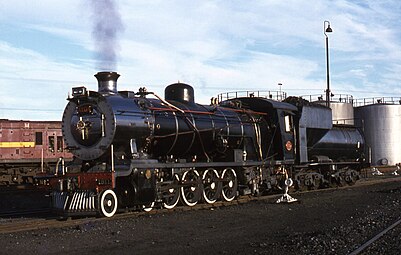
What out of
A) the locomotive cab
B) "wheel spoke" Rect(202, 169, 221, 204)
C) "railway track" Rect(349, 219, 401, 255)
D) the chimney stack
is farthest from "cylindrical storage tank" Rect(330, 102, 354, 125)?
"railway track" Rect(349, 219, 401, 255)

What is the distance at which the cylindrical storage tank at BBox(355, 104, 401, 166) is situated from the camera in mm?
49406

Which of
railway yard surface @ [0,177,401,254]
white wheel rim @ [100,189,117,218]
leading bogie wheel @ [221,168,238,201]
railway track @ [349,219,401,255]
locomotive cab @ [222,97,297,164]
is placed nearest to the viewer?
railway track @ [349,219,401,255]

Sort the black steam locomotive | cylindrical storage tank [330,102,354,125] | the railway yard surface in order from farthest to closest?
cylindrical storage tank [330,102,354,125] < the black steam locomotive < the railway yard surface

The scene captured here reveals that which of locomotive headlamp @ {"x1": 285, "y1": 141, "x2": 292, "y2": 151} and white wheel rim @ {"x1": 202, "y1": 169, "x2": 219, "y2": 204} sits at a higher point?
locomotive headlamp @ {"x1": 285, "y1": 141, "x2": 292, "y2": 151}

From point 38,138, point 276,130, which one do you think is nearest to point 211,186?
point 276,130

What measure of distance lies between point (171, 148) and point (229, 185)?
298 centimetres

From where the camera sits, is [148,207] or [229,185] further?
[229,185]

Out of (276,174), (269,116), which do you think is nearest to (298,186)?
(276,174)

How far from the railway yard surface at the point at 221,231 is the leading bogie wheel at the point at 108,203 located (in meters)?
0.34

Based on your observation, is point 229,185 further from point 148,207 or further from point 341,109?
point 341,109

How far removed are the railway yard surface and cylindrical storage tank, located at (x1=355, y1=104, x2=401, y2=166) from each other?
35796mm

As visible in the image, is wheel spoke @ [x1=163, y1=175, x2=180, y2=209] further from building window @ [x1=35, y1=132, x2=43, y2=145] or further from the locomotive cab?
building window @ [x1=35, y1=132, x2=43, y2=145]

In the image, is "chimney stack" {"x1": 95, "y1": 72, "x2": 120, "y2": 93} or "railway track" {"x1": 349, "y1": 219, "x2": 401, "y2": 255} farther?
"chimney stack" {"x1": 95, "y1": 72, "x2": 120, "y2": 93}

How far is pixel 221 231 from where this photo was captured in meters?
10.8
